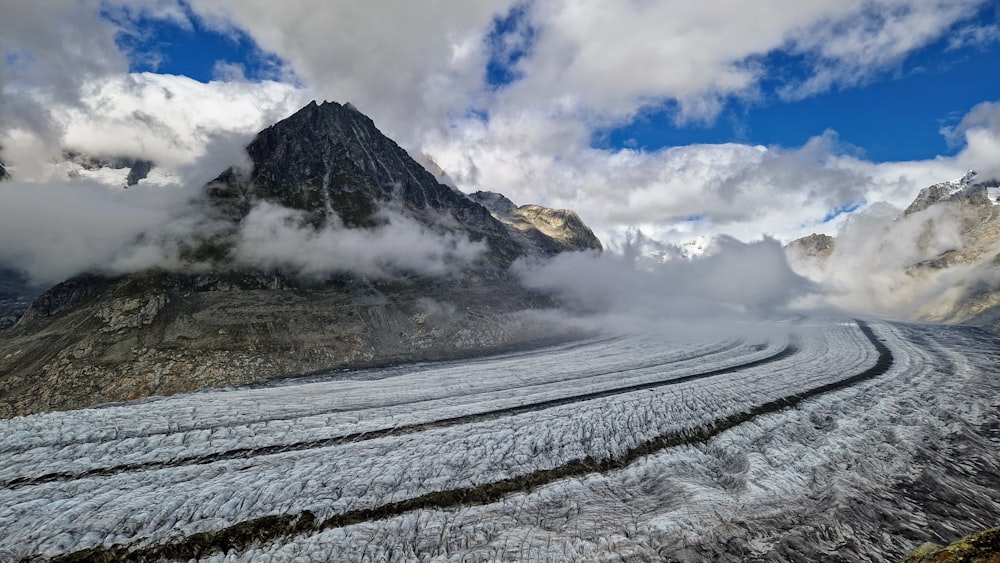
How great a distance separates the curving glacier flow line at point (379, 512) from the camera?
1342cm

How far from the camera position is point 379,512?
15.4 m

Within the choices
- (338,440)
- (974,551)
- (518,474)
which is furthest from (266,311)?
(974,551)

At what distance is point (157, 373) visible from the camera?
5825 centimetres

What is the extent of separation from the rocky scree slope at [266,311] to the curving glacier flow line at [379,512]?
52.3 metres

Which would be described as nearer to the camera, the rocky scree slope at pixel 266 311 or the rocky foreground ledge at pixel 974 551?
the rocky foreground ledge at pixel 974 551

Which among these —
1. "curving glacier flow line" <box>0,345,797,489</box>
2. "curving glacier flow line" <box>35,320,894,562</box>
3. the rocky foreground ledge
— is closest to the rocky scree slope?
"curving glacier flow line" <box>0,345,797,489</box>

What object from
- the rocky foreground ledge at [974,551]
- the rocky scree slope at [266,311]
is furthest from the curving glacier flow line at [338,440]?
the rocky scree slope at [266,311]

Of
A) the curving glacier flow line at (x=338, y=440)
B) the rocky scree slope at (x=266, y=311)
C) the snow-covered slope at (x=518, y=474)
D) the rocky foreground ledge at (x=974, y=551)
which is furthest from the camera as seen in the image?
the rocky scree slope at (x=266, y=311)

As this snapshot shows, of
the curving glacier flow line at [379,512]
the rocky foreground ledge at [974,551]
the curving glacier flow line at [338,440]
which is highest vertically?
the rocky foreground ledge at [974,551]

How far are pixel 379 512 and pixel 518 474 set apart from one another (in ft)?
18.0

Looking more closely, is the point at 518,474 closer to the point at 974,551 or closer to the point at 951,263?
the point at 974,551

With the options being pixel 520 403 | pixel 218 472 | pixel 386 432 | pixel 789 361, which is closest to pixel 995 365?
pixel 789 361

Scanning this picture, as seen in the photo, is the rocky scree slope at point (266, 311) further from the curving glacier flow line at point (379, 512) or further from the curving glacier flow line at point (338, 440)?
the curving glacier flow line at point (379, 512)

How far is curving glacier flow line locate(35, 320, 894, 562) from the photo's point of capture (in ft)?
44.0
